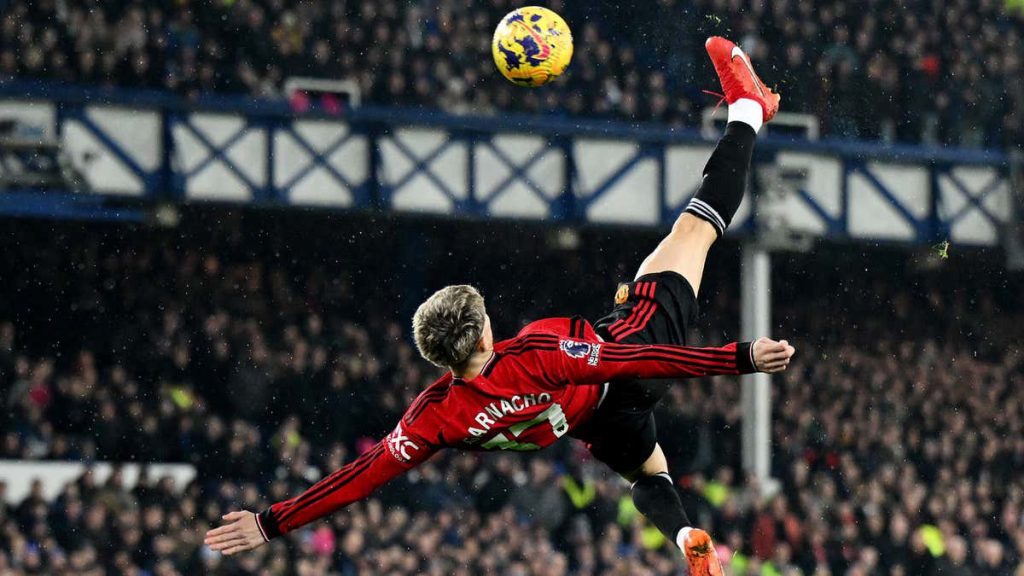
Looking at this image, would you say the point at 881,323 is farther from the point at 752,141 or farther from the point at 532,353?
the point at 532,353

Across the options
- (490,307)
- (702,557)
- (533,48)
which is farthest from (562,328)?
(490,307)

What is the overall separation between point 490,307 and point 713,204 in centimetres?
1079

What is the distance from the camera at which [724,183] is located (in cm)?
813

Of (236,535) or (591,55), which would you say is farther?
(591,55)

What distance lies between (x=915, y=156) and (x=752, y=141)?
11.7 metres

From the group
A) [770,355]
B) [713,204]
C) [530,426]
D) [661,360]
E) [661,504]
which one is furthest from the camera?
[713,204]

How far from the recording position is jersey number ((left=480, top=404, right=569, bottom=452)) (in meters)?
7.18

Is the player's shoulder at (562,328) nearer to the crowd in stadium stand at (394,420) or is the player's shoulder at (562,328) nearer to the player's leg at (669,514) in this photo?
the player's leg at (669,514)

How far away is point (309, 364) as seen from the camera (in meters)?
16.0

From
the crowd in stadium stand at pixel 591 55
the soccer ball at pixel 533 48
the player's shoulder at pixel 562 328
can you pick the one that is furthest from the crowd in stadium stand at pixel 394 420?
the player's shoulder at pixel 562 328

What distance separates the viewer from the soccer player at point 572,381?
6707 mm

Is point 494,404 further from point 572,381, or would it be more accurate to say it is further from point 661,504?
point 661,504

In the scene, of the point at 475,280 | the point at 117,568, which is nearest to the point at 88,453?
the point at 117,568

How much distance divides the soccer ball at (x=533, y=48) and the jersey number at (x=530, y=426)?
301 centimetres
